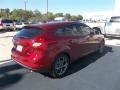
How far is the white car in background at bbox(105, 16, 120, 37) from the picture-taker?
13988mm

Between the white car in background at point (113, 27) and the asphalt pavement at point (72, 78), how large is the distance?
678 cm

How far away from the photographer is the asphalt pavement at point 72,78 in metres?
5.31

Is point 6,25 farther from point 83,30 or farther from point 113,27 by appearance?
point 83,30

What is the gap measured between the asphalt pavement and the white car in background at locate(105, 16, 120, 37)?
6.78 metres

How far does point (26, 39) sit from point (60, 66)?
4.37ft

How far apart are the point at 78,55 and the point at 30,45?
6.63 feet

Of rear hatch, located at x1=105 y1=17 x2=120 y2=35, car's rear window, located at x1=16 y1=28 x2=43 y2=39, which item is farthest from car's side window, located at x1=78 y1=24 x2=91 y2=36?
rear hatch, located at x1=105 y1=17 x2=120 y2=35

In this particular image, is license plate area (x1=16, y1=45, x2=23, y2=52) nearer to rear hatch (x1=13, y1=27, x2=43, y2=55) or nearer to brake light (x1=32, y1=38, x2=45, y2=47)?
rear hatch (x1=13, y1=27, x2=43, y2=55)

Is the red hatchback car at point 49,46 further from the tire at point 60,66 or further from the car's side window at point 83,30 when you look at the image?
the car's side window at point 83,30

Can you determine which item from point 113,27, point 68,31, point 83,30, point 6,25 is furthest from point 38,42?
point 6,25

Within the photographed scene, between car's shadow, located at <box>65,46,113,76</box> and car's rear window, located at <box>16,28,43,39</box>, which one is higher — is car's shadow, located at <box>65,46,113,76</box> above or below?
below

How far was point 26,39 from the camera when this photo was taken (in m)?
5.68

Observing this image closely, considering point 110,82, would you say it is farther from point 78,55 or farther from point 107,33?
point 107,33

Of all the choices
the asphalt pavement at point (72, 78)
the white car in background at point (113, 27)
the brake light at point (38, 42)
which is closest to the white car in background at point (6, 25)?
the white car in background at point (113, 27)
